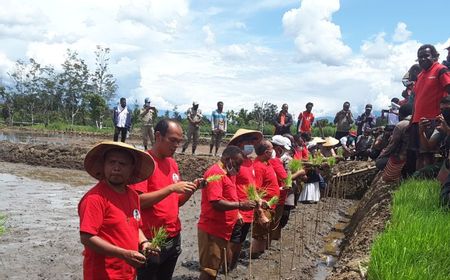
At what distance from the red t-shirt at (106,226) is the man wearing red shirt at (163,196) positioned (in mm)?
551

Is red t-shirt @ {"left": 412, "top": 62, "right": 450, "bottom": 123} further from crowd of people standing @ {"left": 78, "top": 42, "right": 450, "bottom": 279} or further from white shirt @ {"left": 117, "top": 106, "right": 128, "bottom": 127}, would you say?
white shirt @ {"left": 117, "top": 106, "right": 128, "bottom": 127}

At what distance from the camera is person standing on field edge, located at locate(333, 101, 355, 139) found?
15391 mm

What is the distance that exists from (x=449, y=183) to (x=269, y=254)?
3407 millimetres

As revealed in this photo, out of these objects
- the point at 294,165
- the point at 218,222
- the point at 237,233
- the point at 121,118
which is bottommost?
the point at 237,233

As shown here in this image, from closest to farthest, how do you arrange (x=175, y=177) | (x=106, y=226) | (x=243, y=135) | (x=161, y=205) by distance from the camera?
1. (x=106, y=226)
2. (x=161, y=205)
3. (x=175, y=177)
4. (x=243, y=135)

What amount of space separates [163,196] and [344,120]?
12739 mm

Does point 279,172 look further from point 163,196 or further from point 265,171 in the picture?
point 163,196

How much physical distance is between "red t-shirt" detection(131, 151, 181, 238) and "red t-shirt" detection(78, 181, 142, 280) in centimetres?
65

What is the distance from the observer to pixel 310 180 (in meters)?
11.0

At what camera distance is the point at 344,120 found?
15.5 metres

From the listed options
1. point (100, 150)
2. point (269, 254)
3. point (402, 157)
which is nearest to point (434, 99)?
point (402, 157)

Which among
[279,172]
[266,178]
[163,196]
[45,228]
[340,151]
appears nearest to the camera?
[163,196]

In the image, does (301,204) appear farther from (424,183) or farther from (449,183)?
(449,183)

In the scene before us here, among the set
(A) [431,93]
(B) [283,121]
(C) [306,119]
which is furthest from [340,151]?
(A) [431,93]
